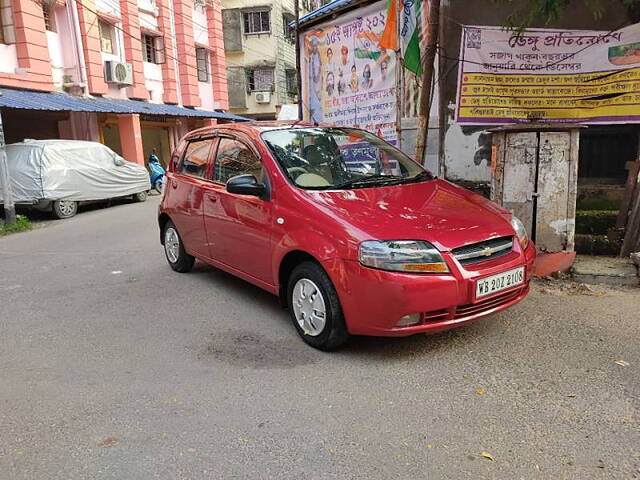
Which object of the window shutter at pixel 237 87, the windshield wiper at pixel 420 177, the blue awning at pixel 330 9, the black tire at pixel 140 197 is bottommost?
the black tire at pixel 140 197

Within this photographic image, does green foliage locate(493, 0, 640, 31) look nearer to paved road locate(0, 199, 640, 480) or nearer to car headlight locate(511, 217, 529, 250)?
car headlight locate(511, 217, 529, 250)

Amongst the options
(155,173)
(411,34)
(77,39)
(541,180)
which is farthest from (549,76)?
(77,39)

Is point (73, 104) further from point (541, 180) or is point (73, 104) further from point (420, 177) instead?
point (541, 180)

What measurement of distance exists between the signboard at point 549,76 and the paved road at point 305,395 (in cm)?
249

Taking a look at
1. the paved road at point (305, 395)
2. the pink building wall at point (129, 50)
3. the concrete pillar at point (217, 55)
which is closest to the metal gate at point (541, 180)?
the paved road at point (305, 395)

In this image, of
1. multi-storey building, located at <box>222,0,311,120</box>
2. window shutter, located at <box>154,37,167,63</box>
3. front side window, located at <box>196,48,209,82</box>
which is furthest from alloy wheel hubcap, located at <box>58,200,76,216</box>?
multi-storey building, located at <box>222,0,311,120</box>

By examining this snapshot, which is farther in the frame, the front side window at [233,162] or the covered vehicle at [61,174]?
the covered vehicle at [61,174]

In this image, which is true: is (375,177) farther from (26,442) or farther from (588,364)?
(26,442)

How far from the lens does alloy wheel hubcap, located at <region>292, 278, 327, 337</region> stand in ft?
11.8

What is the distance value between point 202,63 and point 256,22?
299 inches

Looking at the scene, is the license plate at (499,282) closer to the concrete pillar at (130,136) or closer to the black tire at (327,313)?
the black tire at (327,313)

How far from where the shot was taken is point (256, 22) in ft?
101

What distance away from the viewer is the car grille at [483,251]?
3.30 metres

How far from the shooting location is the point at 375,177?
14.1 ft
